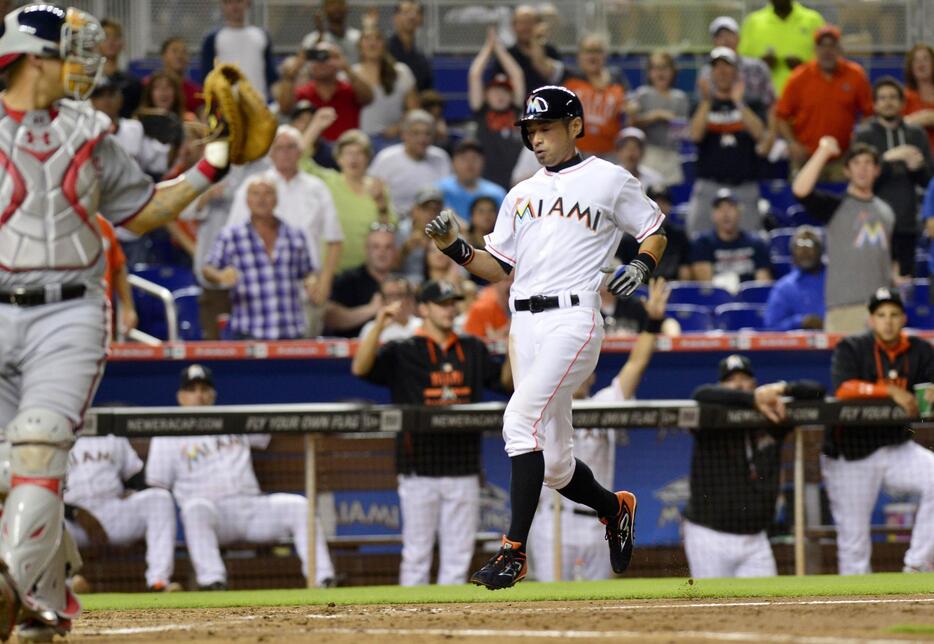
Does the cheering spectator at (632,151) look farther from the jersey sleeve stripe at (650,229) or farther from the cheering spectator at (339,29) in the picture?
the jersey sleeve stripe at (650,229)

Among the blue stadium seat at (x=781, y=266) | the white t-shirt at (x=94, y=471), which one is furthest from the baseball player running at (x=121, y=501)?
the blue stadium seat at (x=781, y=266)

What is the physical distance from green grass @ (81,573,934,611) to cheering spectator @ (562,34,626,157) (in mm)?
5876

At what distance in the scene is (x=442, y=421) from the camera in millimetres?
8961

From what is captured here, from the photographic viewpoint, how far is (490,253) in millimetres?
6789

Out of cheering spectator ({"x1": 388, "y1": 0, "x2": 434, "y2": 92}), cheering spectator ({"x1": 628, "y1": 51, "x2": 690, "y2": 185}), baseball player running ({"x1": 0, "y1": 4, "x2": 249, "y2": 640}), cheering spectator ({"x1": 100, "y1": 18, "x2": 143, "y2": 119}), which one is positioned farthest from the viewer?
cheering spectator ({"x1": 388, "y1": 0, "x2": 434, "y2": 92})

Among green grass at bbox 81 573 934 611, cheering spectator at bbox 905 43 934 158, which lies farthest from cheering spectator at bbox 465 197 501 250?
cheering spectator at bbox 905 43 934 158

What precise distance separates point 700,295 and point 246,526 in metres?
4.24

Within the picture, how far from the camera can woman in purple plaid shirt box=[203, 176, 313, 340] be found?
34.0 ft

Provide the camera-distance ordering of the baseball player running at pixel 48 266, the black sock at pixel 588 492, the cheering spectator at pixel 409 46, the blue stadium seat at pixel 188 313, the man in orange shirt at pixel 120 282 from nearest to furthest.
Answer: the baseball player running at pixel 48 266 < the black sock at pixel 588 492 < the man in orange shirt at pixel 120 282 < the blue stadium seat at pixel 188 313 < the cheering spectator at pixel 409 46

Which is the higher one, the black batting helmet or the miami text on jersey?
the black batting helmet

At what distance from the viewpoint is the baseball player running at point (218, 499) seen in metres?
8.87

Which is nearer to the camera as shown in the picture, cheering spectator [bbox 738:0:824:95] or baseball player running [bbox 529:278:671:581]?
baseball player running [bbox 529:278:671:581]

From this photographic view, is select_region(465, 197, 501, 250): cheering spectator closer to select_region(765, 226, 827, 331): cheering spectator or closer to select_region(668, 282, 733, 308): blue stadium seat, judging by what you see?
select_region(668, 282, 733, 308): blue stadium seat

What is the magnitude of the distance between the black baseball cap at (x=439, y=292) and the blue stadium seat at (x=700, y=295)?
2.85 metres
